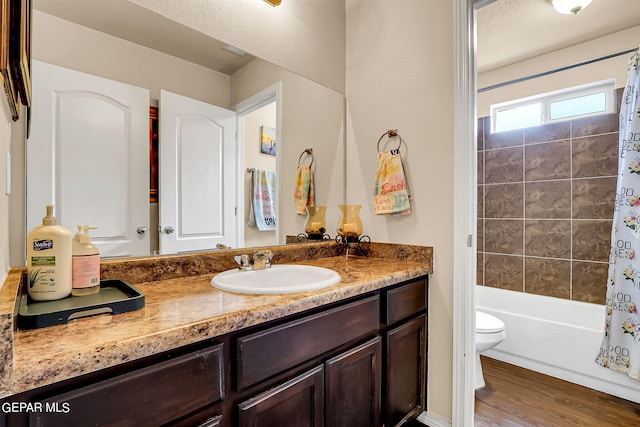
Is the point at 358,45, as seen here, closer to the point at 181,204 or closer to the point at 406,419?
the point at 181,204

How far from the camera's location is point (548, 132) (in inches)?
108

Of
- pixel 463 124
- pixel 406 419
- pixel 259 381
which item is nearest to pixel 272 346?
pixel 259 381

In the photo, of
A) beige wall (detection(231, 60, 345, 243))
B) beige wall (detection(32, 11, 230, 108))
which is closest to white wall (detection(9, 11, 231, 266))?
beige wall (detection(32, 11, 230, 108))

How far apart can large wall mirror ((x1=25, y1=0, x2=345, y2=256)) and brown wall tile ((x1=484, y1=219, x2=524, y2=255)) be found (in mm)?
1851

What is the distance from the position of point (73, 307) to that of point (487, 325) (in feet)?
6.99

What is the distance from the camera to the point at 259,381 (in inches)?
34.5

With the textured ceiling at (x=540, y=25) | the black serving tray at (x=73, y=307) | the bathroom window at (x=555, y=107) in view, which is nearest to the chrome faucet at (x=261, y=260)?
the black serving tray at (x=73, y=307)

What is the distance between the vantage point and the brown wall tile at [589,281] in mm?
2455

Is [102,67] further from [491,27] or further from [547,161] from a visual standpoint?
[547,161]

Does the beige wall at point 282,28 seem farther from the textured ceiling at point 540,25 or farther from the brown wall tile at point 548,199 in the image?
the brown wall tile at point 548,199

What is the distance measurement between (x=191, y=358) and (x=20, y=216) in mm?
721

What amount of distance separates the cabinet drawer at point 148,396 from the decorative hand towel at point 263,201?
2.95ft

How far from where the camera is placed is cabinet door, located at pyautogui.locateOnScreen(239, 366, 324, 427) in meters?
0.86

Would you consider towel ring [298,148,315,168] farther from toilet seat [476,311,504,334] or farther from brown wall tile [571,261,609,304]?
brown wall tile [571,261,609,304]
